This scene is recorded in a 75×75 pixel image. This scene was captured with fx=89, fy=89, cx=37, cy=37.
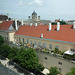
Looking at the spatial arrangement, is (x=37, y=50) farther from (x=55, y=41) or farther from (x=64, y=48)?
(x=64, y=48)

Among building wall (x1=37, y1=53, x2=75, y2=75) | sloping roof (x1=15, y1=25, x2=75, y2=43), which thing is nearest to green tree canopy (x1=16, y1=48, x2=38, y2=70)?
building wall (x1=37, y1=53, x2=75, y2=75)

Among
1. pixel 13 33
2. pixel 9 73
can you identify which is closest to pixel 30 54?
pixel 9 73

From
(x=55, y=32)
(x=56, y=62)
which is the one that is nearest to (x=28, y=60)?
(x=56, y=62)

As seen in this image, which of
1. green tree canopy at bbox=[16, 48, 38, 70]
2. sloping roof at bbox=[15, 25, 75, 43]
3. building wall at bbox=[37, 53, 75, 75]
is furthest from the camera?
sloping roof at bbox=[15, 25, 75, 43]

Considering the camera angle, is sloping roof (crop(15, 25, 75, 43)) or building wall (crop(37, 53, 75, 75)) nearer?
building wall (crop(37, 53, 75, 75))

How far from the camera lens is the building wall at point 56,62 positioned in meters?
20.1

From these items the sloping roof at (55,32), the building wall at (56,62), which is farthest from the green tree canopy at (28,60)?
the sloping roof at (55,32)

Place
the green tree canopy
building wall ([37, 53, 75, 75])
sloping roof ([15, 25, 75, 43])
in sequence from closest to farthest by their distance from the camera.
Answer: building wall ([37, 53, 75, 75]), the green tree canopy, sloping roof ([15, 25, 75, 43])

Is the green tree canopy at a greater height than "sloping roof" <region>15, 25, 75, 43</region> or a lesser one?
lesser

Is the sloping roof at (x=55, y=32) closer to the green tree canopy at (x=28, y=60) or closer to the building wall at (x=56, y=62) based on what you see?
the building wall at (x=56, y=62)

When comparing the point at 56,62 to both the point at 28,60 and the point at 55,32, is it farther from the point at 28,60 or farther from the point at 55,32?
the point at 55,32

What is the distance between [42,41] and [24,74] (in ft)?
35.8

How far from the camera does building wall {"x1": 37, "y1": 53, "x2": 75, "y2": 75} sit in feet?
65.9

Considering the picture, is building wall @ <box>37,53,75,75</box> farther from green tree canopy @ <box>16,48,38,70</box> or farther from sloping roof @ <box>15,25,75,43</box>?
sloping roof @ <box>15,25,75,43</box>
